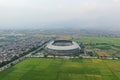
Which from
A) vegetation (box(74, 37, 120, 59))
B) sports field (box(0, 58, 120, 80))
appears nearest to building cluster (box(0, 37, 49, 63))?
sports field (box(0, 58, 120, 80))

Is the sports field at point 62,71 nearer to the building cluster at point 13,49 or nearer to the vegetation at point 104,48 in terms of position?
the building cluster at point 13,49

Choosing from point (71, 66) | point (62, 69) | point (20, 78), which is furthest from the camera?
point (71, 66)

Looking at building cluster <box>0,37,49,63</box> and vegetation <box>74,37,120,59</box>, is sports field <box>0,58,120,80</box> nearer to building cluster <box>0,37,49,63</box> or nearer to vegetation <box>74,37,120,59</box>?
building cluster <box>0,37,49,63</box>

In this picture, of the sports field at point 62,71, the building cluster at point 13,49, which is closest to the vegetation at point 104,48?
the sports field at point 62,71

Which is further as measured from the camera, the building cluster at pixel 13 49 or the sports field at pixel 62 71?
the building cluster at pixel 13 49

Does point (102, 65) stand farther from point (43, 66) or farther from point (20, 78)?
point (20, 78)

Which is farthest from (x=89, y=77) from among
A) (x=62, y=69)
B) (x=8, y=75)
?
(x=8, y=75)

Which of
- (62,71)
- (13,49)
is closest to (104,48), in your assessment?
(13,49)

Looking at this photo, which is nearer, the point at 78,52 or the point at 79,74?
the point at 79,74

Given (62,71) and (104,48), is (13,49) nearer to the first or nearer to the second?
(104,48)
